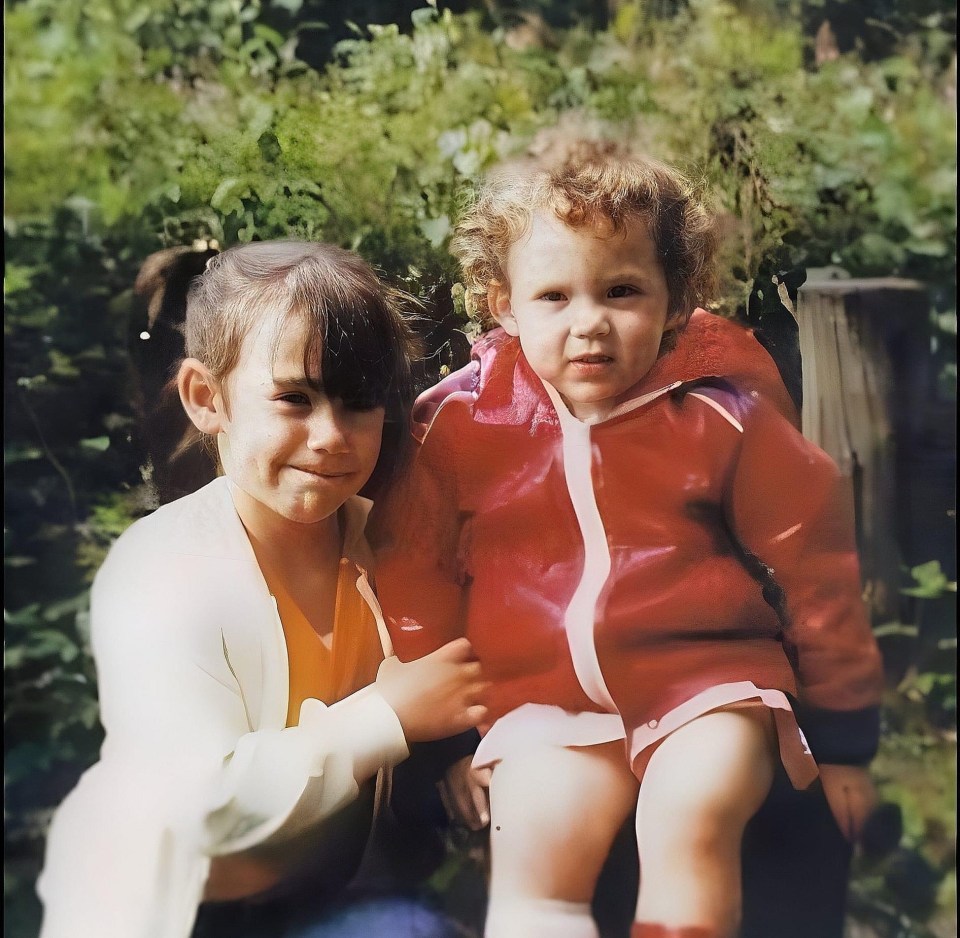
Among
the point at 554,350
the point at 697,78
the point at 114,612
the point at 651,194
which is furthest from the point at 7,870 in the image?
the point at 697,78

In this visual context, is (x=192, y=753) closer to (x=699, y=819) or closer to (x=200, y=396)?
(x=200, y=396)

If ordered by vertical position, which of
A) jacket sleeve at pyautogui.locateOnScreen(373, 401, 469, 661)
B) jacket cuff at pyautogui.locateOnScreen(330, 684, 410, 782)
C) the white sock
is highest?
jacket sleeve at pyautogui.locateOnScreen(373, 401, 469, 661)

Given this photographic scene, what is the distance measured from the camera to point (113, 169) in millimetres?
1685

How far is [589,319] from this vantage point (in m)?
1.61

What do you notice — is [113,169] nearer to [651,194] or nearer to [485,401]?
[485,401]

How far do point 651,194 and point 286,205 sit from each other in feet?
1.87

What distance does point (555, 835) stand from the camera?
1.62m

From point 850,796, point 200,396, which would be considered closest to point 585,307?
point 200,396

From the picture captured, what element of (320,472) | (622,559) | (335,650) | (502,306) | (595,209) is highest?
(595,209)

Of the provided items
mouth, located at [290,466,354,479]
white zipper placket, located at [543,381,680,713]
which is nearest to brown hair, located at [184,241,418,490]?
mouth, located at [290,466,354,479]

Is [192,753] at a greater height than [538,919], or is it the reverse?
[192,753]

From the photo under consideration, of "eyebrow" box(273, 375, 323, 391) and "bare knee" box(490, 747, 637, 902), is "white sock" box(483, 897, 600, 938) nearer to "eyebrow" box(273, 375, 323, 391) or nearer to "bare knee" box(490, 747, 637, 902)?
"bare knee" box(490, 747, 637, 902)

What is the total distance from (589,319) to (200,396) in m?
0.62

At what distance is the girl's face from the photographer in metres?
1.63
